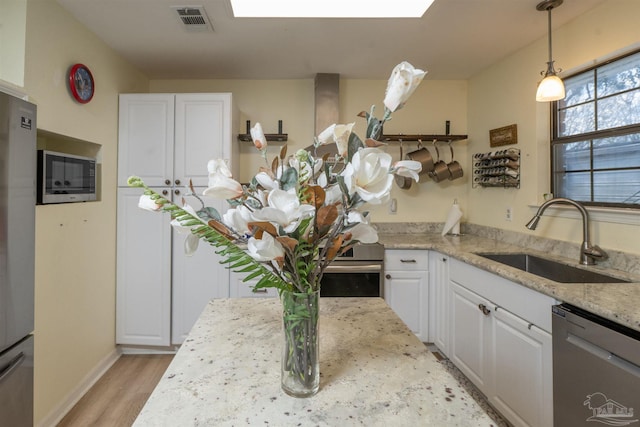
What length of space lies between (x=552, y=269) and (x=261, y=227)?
6.99 ft

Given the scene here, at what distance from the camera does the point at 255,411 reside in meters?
0.66

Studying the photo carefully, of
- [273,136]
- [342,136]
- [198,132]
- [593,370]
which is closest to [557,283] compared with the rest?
[593,370]

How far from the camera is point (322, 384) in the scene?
0.75 metres

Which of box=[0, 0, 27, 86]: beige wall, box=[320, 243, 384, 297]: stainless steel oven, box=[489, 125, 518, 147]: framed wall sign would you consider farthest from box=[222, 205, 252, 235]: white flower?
box=[489, 125, 518, 147]: framed wall sign

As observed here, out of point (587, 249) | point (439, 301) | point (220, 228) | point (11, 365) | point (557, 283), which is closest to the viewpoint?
point (220, 228)

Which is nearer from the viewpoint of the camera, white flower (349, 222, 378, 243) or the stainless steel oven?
white flower (349, 222, 378, 243)

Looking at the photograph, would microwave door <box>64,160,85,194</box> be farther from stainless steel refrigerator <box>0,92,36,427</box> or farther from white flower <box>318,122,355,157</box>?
white flower <box>318,122,355,157</box>

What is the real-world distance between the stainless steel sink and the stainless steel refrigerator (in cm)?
244

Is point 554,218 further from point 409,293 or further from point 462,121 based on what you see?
point 462,121

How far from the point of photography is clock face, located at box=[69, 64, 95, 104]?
206 cm

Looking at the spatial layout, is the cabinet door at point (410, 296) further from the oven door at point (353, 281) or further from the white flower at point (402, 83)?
the white flower at point (402, 83)

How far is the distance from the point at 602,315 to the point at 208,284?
2.41m

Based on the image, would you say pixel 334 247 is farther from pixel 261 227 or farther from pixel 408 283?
pixel 408 283

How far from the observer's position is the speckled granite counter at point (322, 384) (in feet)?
2.11
